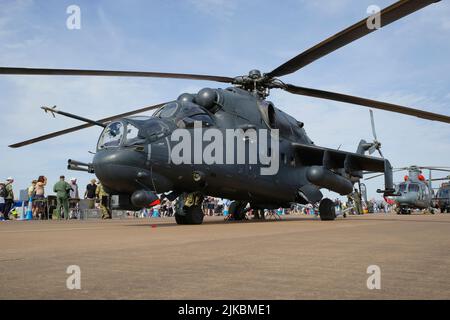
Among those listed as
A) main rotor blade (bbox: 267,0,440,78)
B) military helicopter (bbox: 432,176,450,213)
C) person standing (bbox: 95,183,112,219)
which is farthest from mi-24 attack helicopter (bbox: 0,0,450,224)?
military helicopter (bbox: 432,176,450,213)

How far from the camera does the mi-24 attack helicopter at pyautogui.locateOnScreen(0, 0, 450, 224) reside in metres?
9.77

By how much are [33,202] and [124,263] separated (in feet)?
60.0

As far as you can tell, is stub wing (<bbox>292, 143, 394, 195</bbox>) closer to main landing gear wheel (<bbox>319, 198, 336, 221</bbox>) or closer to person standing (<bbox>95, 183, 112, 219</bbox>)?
main landing gear wheel (<bbox>319, 198, 336, 221</bbox>)

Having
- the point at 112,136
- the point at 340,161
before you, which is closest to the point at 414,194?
the point at 340,161

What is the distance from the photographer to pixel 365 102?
38.1 ft

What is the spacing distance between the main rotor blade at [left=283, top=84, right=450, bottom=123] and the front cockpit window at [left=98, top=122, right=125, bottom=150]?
5336mm

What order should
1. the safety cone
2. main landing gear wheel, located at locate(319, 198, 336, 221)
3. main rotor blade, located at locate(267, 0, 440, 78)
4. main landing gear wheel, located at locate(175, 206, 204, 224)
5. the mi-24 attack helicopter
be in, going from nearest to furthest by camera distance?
main rotor blade, located at locate(267, 0, 440, 78)
the mi-24 attack helicopter
main landing gear wheel, located at locate(175, 206, 204, 224)
main landing gear wheel, located at locate(319, 198, 336, 221)
the safety cone

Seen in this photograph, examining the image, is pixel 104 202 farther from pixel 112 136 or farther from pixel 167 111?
pixel 112 136

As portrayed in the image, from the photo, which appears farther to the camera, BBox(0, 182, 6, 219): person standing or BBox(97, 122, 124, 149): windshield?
BBox(0, 182, 6, 219): person standing

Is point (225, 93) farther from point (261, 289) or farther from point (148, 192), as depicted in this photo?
point (261, 289)

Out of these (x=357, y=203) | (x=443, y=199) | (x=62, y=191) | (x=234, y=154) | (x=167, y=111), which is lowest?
(x=357, y=203)

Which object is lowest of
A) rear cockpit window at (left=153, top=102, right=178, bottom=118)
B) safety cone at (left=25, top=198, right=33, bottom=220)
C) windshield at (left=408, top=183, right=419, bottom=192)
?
safety cone at (left=25, top=198, right=33, bottom=220)

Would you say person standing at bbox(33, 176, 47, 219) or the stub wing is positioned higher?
the stub wing
